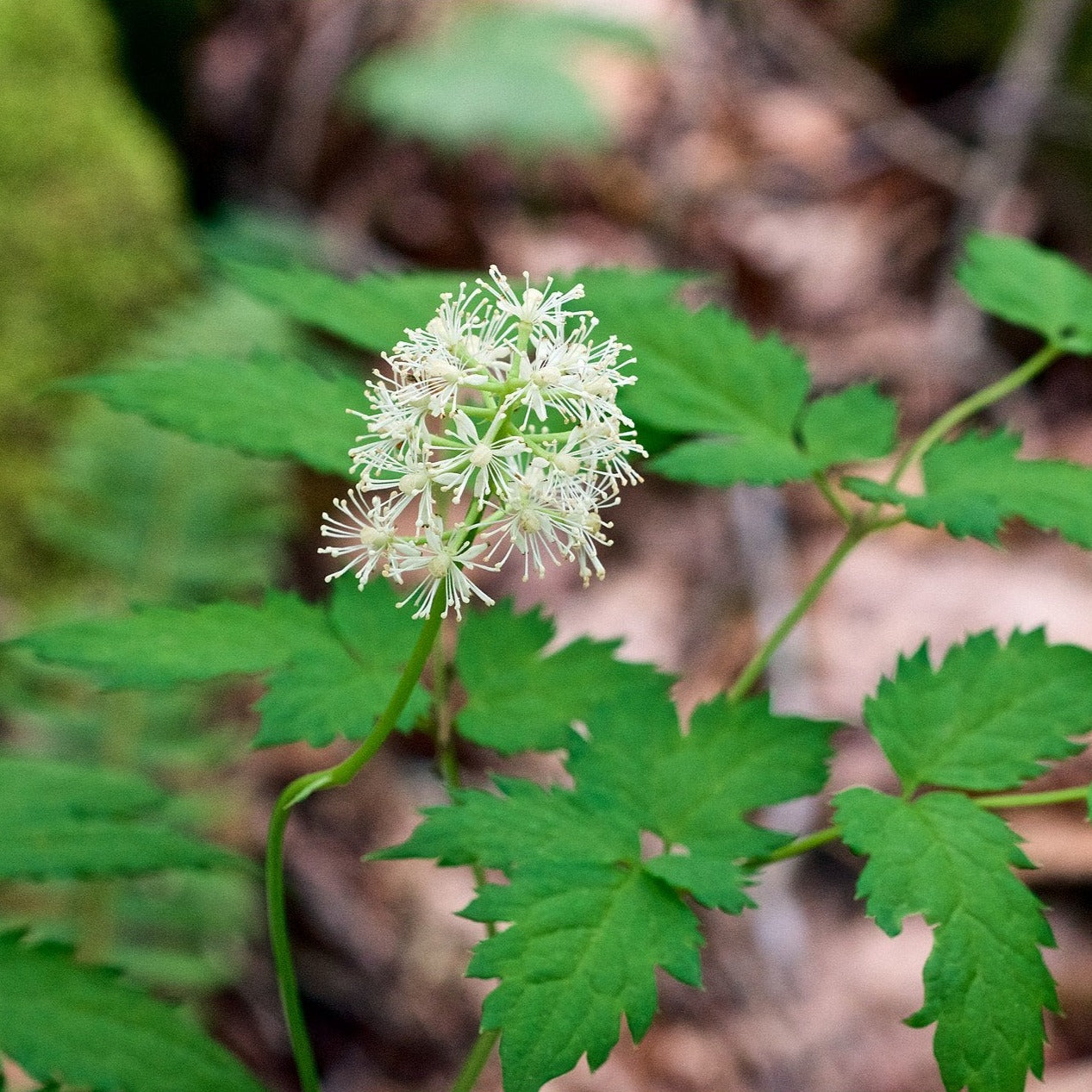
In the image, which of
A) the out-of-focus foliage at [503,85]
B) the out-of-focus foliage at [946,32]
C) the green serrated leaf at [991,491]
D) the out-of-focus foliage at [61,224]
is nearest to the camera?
the green serrated leaf at [991,491]

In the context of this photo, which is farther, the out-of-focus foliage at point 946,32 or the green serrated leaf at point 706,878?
the out-of-focus foliage at point 946,32

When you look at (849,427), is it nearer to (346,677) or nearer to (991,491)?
(991,491)

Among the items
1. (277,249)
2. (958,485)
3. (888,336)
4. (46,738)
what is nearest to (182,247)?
(277,249)

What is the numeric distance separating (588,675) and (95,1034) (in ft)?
2.12

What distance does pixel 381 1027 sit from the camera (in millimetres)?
2678

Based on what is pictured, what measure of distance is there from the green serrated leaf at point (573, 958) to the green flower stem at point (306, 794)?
0.17m

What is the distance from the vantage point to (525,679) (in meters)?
1.31

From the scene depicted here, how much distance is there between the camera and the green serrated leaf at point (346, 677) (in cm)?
117

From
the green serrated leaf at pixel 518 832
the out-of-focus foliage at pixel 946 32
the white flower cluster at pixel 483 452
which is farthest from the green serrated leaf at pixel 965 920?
the out-of-focus foliage at pixel 946 32

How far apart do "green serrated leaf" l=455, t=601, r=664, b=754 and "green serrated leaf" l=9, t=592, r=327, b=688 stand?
0.60 ft

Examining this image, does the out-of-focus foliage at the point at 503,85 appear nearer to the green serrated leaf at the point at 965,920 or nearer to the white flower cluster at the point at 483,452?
the white flower cluster at the point at 483,452

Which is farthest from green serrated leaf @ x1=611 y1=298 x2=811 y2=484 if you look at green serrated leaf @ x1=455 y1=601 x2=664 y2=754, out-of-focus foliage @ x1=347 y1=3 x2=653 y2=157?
out-of-focus foliage @ x1=347 y1=3 x2=653 y2=157

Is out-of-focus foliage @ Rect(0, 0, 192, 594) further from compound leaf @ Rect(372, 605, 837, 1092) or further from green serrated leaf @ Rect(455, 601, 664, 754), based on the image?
compound leaf @ Rect(372, 605, 837, 1092)

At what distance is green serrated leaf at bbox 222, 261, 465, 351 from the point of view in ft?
4.76
